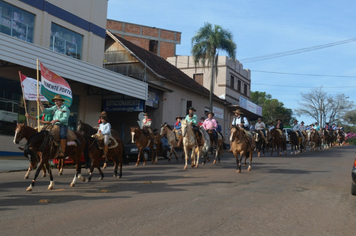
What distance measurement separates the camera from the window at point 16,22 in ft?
62.3

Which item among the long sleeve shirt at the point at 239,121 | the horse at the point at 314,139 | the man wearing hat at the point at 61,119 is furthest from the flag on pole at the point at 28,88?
the horse at the point at 314,139

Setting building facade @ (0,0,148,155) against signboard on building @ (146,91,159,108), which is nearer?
building facade @ (0,0,148,155)

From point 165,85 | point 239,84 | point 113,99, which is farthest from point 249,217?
point 239,84

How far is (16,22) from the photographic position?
65.0 feet

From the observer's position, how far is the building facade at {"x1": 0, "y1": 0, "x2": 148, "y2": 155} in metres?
18.8

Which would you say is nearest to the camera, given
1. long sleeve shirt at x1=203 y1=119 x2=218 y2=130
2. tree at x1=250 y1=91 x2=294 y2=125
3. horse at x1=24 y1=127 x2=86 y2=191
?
horse at x1=24 y1=127 x2=86 y2=191

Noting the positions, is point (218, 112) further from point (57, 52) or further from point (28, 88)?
point (28, 88)

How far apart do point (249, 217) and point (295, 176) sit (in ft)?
22.8

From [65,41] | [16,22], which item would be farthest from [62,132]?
[65,41]

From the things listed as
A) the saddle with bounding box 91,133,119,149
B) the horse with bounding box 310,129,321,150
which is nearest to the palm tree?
the horse with bounding box 310,129,321,150

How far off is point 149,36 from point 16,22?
3011 cm

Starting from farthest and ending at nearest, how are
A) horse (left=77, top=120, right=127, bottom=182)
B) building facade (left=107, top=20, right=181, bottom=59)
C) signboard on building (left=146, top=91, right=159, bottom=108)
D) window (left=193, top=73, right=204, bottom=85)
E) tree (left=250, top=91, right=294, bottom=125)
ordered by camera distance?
tree (left=250, top=91, right=294, bottom=125)
building facade (left=107, top=20, right=181, bottom=59)
window (left=193, top=73, right=204, bottom=85)
signboard on building (left=146, top=91, right=159, bottom=108)
horse (left=77, top=120, right=127, bottom=182)

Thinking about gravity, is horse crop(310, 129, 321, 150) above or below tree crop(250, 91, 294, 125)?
below

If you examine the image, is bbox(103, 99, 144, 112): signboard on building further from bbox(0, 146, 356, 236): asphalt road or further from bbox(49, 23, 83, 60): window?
bbox(0, 146, 356, 236): asphalt road
